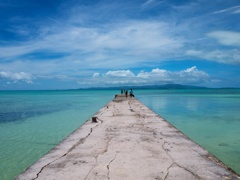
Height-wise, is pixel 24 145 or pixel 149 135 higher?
pixel 149 135

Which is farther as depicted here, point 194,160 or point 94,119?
point 94,119

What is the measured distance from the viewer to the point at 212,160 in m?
4.39

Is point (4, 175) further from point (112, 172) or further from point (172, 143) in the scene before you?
point (172, 143)

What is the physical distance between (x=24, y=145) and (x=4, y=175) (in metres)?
2.99

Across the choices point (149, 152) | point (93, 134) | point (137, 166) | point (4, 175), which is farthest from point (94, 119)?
point (137, 166)

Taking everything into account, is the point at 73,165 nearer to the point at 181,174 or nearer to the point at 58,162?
the point at 58,162

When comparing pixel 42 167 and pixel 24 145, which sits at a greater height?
pixel 42 167

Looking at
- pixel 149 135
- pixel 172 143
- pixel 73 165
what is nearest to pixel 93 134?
pixel 149 135

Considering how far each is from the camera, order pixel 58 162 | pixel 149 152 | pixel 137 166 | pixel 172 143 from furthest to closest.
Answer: pixel 172 143 < pixel 149 152 < pixel 58 162 < pixel 137 166

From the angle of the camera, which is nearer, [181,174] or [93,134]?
[181,174]

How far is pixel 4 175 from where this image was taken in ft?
19.3

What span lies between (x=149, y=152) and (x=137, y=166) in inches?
35.9

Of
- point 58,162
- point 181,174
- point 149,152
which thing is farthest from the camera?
point 149,152

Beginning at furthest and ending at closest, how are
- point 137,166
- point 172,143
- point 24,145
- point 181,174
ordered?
point 24,145 < point 172,143 < point 137,166 < point 181,174
